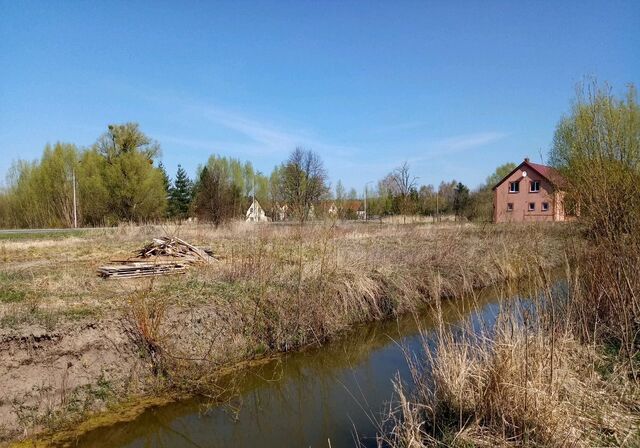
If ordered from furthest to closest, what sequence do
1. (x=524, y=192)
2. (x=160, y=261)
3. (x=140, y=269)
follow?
(x=524, y=192) < (x=160, y=261) < (x=140, y=269)

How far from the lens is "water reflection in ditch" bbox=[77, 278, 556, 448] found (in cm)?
443

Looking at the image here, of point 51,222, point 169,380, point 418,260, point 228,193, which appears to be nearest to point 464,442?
point 169,380

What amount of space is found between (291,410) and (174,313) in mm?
2327

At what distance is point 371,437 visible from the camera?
4.29m

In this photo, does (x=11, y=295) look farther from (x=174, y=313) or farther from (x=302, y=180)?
(x=302, y=180)

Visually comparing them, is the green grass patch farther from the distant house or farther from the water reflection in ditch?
the distant house

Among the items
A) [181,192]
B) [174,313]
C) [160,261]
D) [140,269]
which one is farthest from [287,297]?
[181,192]

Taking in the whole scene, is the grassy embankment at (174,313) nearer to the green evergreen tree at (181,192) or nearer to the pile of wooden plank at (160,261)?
Answer: the pile of wooden plank at (160,261)

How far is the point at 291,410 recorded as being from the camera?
16.8 ft

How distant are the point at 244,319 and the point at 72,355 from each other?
8.11ft

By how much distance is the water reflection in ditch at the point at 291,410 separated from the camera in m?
4.43

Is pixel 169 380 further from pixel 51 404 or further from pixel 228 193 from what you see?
pixel 228 193

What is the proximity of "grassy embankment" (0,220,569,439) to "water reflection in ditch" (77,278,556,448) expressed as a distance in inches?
16.9

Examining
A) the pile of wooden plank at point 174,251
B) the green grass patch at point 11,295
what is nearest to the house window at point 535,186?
the pile of wooden plank at point 174,251
